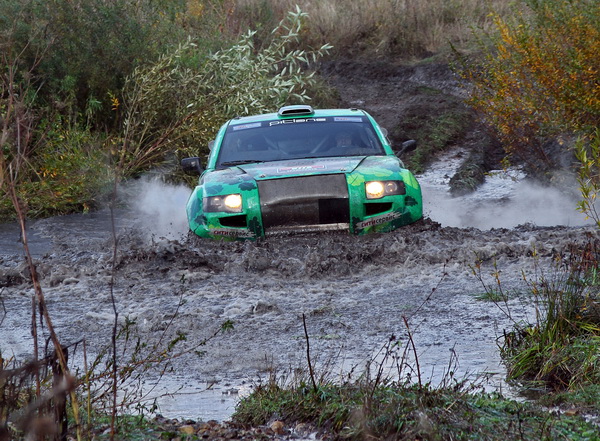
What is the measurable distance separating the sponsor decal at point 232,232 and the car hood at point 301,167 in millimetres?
497

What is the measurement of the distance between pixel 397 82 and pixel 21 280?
63.5ft

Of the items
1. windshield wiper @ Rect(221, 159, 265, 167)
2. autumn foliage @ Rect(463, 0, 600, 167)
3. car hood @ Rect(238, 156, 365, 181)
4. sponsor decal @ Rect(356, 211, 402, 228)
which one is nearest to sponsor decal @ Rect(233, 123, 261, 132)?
windshield wiper @ Rect(221, 159, 265, 167)

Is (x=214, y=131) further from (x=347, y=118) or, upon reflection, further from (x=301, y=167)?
(x=301, y=167)

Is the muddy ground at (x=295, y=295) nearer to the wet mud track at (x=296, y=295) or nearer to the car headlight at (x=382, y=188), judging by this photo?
the wet mud track at (x=296, y=295)

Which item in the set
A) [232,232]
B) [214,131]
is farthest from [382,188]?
[214,131]

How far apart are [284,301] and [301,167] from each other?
6.02 ft

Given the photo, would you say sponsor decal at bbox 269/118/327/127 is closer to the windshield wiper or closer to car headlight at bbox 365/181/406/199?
the windshield wiper

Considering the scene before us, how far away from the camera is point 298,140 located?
395 inches

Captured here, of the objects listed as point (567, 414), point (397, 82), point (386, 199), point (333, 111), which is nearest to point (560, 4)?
point (333, 111)

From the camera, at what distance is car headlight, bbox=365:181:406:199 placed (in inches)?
342

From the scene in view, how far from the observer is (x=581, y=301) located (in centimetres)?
566

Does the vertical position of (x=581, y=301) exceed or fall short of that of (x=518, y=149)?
it exceeds it

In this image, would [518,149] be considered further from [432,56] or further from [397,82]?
[432,56]

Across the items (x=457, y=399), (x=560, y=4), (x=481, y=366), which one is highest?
(x=560, y=4)
